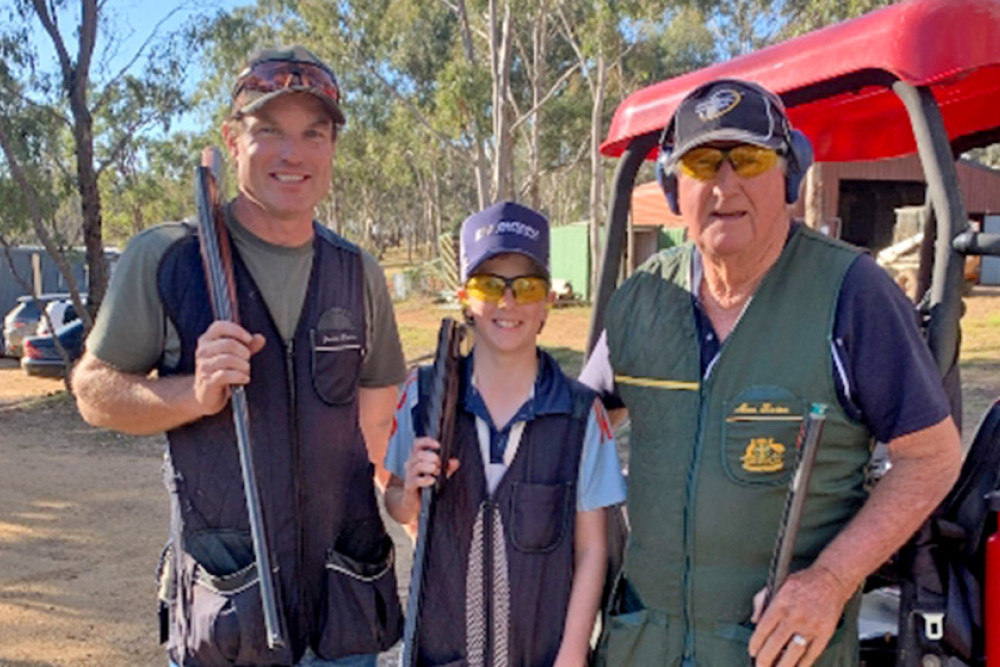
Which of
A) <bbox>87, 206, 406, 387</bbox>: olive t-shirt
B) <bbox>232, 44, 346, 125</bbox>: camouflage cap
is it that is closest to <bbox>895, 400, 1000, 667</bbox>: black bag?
<bbox>87, 206, 406, 387</bbox>: olive t-shirt

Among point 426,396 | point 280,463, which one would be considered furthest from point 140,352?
point 426,396

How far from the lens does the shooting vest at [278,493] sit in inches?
87.4

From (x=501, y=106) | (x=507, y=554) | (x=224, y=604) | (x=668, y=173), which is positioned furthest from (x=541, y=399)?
(x=501, y=106)

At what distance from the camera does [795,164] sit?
2.09 metres

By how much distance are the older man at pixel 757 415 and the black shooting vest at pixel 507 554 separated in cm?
15

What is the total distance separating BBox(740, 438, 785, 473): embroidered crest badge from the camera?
1980mm

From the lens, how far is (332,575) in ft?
7.65

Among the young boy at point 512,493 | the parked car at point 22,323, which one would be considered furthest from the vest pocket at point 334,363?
the parked car at point 22,323

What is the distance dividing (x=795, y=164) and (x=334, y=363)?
1176 millimetres

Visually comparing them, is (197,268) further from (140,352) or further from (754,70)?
(754,70)

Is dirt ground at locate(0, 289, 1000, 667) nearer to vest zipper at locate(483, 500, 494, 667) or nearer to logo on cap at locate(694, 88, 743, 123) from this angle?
vest zipper at locate(483, 500, 494, 667)

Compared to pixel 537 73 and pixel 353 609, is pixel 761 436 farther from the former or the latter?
pixel 537 73

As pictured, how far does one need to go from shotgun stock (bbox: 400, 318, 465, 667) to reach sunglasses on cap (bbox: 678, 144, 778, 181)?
66 cm

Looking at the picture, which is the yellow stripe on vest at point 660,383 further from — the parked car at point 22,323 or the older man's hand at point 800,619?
the parked car at point 22,323
